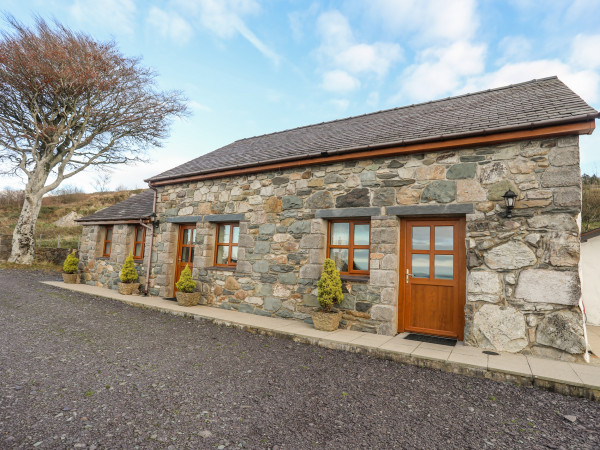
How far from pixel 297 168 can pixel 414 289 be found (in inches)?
124

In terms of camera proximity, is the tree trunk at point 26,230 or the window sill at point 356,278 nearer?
the window sill at point 356,278

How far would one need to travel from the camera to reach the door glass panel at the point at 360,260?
17.8 ft

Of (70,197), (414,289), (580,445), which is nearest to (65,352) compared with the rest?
(414,289)

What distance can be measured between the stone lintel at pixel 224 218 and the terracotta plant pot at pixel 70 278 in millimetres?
6171

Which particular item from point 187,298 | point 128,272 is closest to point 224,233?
point 187,298

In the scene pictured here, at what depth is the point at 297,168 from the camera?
611cm

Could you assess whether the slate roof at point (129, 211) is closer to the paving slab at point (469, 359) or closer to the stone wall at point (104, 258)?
the stone wall at point (104, 258)

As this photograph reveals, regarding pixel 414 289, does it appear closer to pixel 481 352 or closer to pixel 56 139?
pixel 481 352

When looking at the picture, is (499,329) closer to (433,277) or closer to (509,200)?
(433,277)

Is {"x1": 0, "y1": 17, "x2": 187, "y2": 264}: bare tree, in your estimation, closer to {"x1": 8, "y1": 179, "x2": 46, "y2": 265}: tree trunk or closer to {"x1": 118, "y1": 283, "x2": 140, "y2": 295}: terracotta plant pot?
{"x1": 8, "y1": 179, "x2": 46, "y2": 265}: tree trunk

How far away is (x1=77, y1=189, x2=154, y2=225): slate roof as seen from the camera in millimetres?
9133

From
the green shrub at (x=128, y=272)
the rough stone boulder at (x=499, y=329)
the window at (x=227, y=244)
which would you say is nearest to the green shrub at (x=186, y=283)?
the window at (x=227, y=244)

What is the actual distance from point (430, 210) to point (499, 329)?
1.90 m

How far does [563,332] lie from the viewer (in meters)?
3.81
